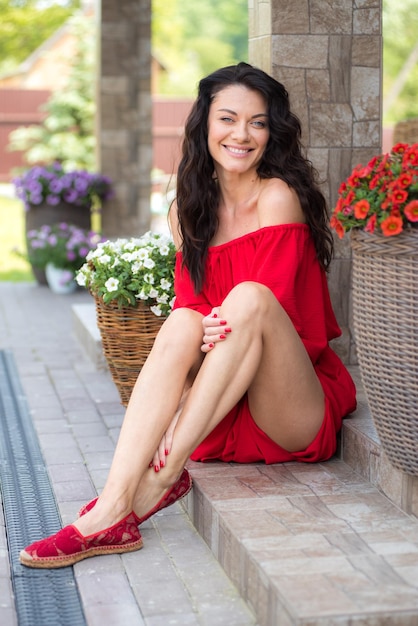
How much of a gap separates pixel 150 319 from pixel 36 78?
2568 cm

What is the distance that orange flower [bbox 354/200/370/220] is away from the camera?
7.36 ft

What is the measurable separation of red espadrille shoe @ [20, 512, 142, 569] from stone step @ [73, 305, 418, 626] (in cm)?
24

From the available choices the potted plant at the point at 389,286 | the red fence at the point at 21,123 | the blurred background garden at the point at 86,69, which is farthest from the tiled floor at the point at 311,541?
the red fence at the point at 21,123

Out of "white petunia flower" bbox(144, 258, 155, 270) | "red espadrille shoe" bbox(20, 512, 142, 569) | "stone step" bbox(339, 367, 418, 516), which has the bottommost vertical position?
"red espadrille shoe" bbox(20, 512, 142, 569)

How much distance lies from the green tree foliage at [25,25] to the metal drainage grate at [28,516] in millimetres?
24591

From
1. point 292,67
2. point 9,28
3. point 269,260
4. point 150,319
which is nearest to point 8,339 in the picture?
point 150,319

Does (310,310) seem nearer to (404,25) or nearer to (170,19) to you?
(404,25)

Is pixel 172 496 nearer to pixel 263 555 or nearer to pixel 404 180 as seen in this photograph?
pixel 263 555

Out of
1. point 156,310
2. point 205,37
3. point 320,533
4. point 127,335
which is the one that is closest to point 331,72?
point 156,310

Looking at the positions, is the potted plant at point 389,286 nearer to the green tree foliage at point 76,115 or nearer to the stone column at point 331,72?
the stone column at point 331,72

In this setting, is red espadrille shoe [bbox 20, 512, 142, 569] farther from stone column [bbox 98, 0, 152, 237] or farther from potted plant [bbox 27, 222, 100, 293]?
stone column [bbox 98, 0, 152, 237]

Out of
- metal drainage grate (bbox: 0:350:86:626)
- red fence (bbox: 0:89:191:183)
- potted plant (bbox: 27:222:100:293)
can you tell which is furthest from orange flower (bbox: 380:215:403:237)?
red fence (bbox: 0:89:191:183)

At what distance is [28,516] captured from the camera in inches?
110

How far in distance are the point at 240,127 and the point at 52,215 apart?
4.71 m
